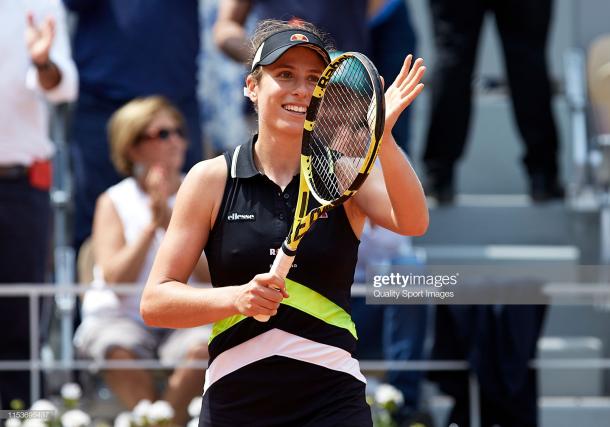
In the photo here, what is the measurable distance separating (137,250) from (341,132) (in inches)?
102

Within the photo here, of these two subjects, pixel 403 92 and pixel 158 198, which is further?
pixel 158 198

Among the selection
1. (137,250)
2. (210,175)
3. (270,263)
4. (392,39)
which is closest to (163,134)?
(137,250)

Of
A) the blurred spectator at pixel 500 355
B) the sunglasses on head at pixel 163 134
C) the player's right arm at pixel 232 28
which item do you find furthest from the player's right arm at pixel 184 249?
the player's right arm at pixel 232 28

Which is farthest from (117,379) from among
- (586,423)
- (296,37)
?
(296,37)

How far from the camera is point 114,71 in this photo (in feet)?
21.6

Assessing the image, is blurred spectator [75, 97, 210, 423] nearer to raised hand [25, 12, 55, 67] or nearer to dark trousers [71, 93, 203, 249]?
dark trousers [71, 93, 203, 249]

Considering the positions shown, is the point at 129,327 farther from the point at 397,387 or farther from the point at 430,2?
the point at 430,2

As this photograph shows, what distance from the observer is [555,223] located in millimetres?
6973

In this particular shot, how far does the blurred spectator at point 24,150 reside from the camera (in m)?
5.62

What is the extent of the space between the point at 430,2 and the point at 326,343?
12.7 ft

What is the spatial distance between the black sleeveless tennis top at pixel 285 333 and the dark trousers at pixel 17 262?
8.35 ft

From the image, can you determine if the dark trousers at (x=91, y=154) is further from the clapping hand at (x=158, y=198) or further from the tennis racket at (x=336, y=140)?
the tennis racket at (x=336, y=140)

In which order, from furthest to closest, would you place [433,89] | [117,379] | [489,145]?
[489,145]
[433,89]
[117,379]

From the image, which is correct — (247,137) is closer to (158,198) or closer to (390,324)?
(158,198)
